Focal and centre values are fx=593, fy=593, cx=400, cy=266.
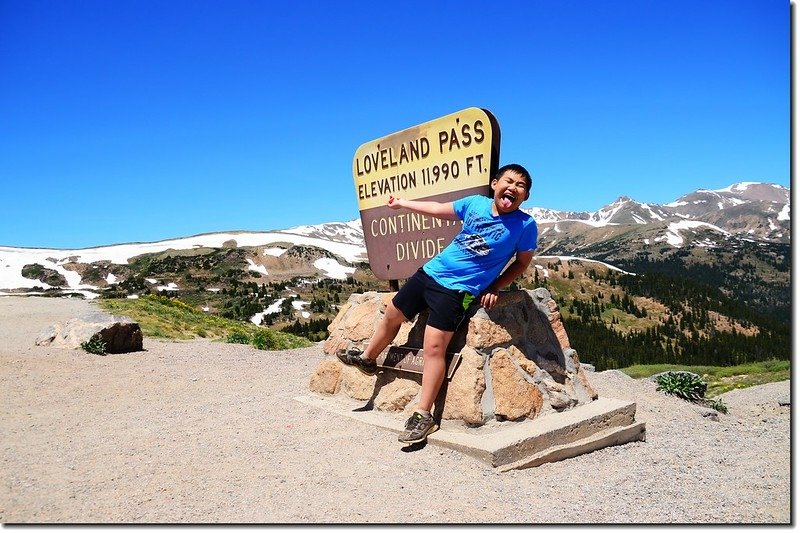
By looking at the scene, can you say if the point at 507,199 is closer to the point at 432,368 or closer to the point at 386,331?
the point at 432,368

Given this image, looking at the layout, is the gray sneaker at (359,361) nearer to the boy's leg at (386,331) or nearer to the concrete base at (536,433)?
the boy's leg at (386,331)

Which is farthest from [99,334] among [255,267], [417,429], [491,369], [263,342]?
[255,267]

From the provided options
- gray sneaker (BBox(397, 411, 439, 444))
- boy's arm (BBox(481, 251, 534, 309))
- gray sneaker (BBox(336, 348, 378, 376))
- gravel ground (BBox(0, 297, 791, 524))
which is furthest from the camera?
gray sneaker (BBox(336, 348, 378, 376))

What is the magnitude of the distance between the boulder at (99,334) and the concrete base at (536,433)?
679 cm

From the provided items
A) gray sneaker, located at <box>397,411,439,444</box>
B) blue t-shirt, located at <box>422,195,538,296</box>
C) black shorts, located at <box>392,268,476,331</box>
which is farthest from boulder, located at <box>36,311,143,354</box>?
blue t-shirt, located at <box>422,195,538,296</box>

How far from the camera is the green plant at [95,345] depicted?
11.4 m

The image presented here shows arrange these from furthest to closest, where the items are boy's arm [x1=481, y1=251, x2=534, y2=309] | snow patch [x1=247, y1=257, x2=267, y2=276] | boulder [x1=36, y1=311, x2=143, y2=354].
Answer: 1. snow patch [x1=247, y1=257, x2=267, y2=276]
2. boulder [x1=36, y1=311, x2=143, y2=354]
3. boy's arm [x1=481, y1=251, x2=534, y2=309]

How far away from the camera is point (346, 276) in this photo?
218 ft

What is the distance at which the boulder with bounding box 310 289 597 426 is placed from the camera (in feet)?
19.3

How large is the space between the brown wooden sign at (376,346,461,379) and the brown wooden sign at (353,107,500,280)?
1.15m

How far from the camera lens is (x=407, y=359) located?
646 centimetres

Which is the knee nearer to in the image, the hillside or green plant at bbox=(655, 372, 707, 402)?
green plant at bbox=(655, 372, 707, 402)

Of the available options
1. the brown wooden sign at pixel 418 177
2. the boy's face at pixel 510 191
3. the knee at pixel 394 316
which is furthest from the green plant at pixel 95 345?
the boy's face at pixel 510 191

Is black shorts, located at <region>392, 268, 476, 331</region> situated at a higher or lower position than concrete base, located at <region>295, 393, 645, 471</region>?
higher
